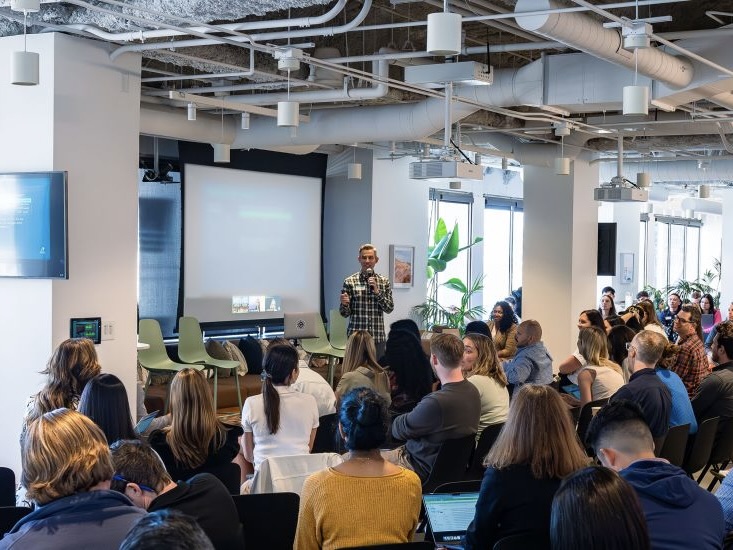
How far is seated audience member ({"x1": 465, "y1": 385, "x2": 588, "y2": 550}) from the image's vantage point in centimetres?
332

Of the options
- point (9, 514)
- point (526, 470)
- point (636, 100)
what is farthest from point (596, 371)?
point (9, 514)

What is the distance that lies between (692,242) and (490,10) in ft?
68.9

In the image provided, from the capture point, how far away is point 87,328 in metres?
6.96

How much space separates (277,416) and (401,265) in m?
8.97

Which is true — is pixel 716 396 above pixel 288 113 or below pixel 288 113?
below

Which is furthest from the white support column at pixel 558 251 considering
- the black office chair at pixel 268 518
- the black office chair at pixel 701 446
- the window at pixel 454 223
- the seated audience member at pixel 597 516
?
the seated audience member at pixel 597 516

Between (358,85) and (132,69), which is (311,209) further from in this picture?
(132,69)

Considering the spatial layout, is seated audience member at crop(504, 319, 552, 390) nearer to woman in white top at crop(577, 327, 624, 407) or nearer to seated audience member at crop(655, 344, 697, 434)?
woman in white top at crop(577, 327, 624, 407)

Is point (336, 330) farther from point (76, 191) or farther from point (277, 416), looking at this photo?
point (277, 416)

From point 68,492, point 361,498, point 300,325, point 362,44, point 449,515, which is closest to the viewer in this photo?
point 68,492

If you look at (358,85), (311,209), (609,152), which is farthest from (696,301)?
(358,85)

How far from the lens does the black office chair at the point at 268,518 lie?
3629 mm

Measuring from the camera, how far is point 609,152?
13711 mm

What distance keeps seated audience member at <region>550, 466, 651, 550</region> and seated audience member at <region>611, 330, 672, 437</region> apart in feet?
10.9
